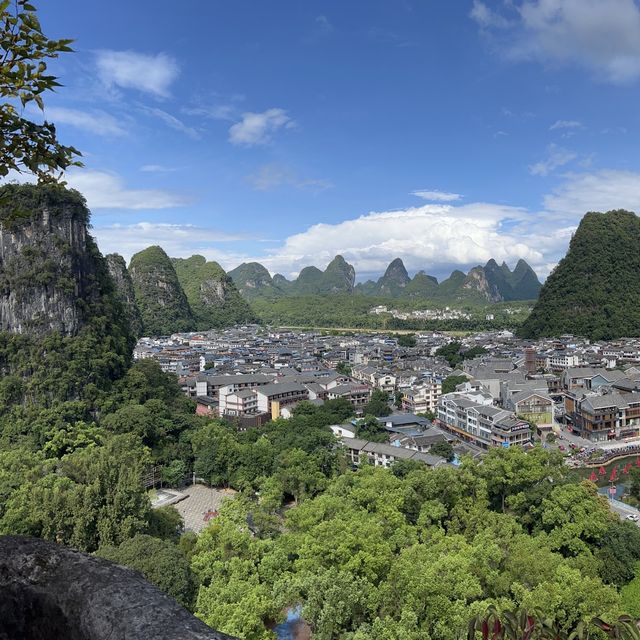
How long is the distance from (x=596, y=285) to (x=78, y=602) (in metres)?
68.9

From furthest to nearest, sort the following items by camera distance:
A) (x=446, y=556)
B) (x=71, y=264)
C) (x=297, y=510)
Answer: (x=71, y=264) → (x=297, y=510) → (x=446, y=556)

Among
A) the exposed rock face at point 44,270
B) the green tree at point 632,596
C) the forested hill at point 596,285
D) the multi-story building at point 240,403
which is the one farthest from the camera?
the forested hill at point 596,285

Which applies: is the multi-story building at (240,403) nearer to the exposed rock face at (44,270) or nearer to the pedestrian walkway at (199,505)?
the pedestrian walkway at (199,505)

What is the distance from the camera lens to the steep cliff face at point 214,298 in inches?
3435

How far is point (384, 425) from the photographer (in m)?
24.6

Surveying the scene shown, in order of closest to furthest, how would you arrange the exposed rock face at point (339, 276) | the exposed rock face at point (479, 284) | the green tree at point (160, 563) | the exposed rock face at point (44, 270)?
the green tree at point (160, 563) → the exposed rock face at point (44, 270) → the exposed rock face at point (479, 284) → the exposed rock face at point (339, 276)

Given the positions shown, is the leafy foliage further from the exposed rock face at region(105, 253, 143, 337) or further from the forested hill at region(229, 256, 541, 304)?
the forested hill at region(229, 256, 541, 304)

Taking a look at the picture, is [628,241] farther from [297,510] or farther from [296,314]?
[297,510]

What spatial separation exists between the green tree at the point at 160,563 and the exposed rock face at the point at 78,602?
9543mm

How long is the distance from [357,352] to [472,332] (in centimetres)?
3073

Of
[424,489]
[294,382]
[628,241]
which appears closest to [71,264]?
[294,382]

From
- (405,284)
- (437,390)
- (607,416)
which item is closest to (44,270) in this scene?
(437,390)

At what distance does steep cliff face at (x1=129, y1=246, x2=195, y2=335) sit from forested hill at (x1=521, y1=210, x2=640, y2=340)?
2028 inches

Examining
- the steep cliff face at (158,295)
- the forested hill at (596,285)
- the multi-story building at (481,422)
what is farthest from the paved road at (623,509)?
the steep cliff face at (158,295)
